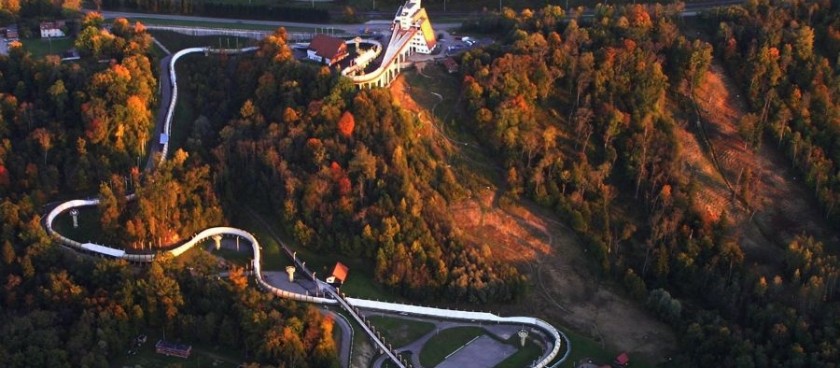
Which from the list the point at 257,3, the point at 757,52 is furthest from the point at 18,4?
the point at 757,52

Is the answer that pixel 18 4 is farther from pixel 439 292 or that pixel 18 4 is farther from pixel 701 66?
pixel 701 66

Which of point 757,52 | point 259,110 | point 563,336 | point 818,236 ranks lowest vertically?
point 563,336

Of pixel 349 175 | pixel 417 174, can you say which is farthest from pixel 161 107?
pixel 417 174

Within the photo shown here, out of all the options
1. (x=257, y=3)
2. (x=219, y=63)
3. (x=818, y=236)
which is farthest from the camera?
(x=257, y=3)

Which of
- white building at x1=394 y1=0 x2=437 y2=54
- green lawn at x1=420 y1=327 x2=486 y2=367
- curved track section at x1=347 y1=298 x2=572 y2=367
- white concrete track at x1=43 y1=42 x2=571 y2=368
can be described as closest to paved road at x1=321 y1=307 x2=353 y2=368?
white concrete track at x1=43 y1=42 x2=571 y2=368

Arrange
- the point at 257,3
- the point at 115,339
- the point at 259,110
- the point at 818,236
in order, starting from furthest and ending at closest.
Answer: the point at 257,3
the point at 259,110
the point at 818,236
the point at 115,339

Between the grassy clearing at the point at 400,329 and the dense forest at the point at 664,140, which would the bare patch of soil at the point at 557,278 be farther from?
the grassy clearing at the point at 400,329
